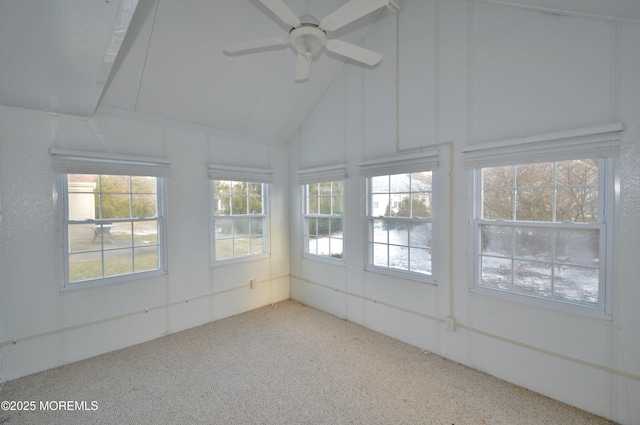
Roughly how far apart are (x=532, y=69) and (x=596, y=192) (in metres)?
1.07

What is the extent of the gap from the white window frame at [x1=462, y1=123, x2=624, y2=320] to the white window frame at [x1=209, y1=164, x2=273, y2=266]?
2715 millimetres

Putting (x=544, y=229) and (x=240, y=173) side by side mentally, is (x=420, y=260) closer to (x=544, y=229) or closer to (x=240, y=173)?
(x=544, y=229)

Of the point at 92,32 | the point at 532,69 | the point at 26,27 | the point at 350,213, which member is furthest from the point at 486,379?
the point at 26,27

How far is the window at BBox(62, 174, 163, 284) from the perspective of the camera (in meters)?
2.92

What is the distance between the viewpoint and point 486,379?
2.56 metres

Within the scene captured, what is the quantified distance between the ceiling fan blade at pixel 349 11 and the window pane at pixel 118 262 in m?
3.00

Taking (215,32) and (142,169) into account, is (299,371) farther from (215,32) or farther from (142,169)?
(215,32)

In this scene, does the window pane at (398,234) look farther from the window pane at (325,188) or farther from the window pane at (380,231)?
the window pane at (325,188)

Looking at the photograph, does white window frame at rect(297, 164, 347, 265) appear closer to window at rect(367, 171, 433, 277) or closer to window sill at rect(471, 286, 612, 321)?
window at rect(367, 171, 433, 277)

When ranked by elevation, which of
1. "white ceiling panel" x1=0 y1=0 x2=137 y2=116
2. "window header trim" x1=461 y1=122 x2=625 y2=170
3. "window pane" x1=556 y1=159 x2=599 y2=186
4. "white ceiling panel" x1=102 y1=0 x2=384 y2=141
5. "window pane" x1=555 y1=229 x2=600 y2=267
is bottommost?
"window pane" x1=555 y1=229 x2=600 y2=267

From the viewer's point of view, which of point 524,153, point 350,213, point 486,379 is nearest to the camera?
point 524,153

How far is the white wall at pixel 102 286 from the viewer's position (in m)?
2.62

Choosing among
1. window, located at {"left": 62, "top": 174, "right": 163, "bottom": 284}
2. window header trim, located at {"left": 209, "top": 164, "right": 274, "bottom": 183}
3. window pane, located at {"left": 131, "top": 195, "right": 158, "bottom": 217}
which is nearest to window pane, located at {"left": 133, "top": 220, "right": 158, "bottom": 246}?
window, located at {"left": 62, "top": 174, "right": 163, "bottom": 284}

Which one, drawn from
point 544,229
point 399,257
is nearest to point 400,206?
point 399,257
